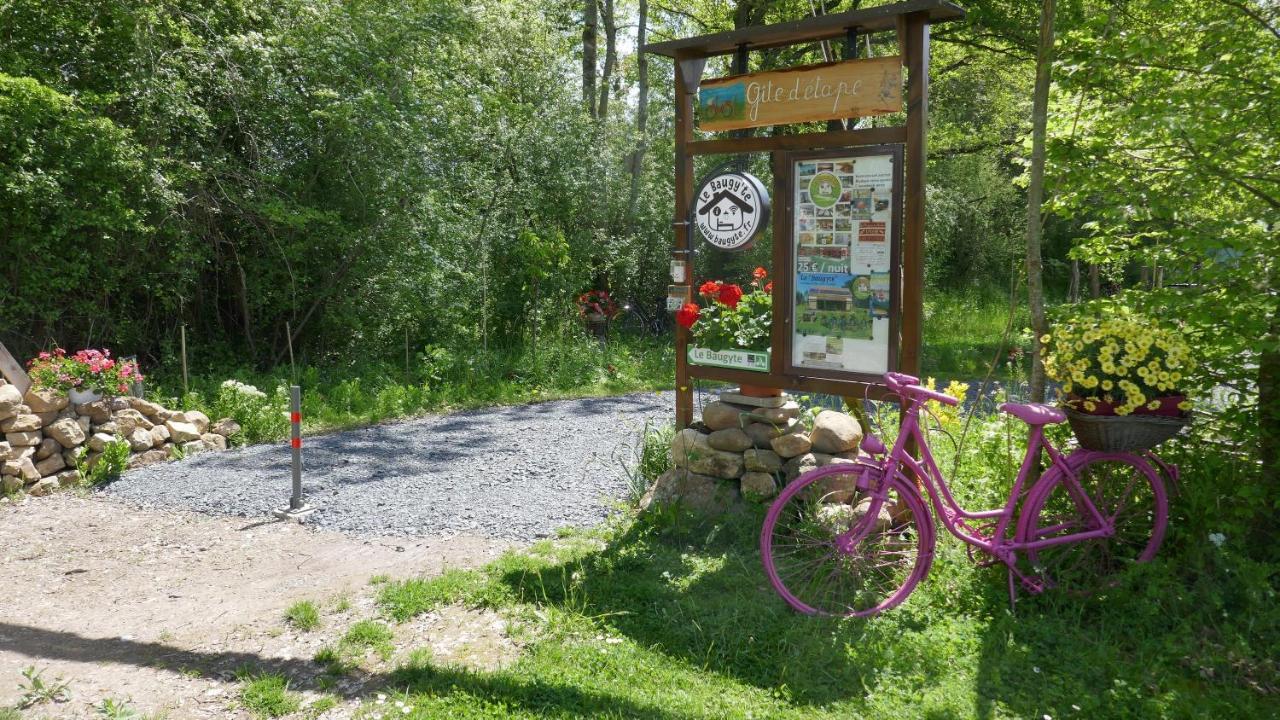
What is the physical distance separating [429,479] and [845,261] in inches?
155

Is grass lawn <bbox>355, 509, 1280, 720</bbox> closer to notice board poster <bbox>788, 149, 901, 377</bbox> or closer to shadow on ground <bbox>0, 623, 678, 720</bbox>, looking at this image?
shadow on ground <bbox>0, 623, 678, 720</bbox>

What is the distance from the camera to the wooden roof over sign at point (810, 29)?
4895 mm

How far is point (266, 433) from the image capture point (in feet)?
29.9

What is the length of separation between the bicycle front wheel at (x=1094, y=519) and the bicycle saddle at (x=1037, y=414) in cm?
24

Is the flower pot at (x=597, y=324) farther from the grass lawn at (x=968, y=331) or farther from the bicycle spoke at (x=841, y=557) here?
the bicycle spoke at (x=841, y=557)

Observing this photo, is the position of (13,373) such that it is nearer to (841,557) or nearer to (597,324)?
(841,557)

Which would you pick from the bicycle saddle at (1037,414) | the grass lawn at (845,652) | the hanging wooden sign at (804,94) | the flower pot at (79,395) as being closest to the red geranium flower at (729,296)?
the hanging wooden sign at (804,94)

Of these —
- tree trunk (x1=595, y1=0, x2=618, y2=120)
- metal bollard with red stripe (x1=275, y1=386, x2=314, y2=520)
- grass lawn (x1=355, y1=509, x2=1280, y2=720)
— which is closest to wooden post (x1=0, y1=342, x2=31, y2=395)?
metal bollard with red stripe (x1=275, y1=386, x2=314, y2=520)

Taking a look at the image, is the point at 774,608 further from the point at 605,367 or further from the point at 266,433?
the point at 605,367

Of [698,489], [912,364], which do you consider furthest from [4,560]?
[912,364]

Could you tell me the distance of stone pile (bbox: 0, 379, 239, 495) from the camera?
7.28 meters

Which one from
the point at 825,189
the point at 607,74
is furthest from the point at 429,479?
the point at 607,74

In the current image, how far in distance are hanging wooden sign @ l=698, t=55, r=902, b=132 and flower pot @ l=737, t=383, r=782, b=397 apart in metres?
1.66

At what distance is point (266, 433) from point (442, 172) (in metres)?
4.47
